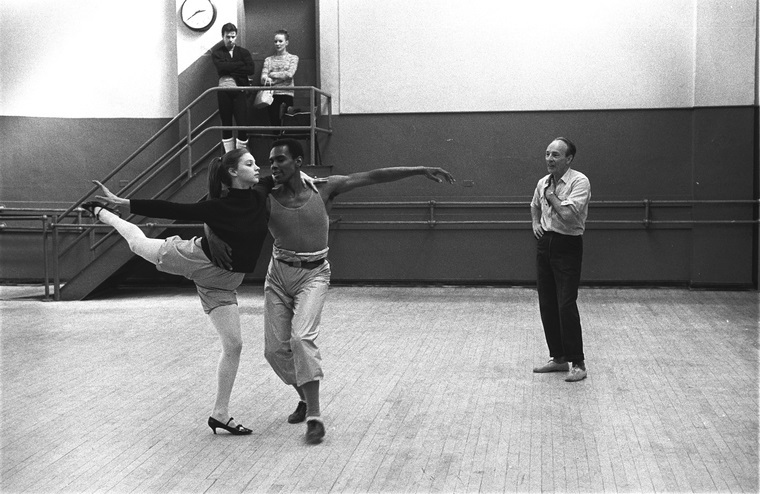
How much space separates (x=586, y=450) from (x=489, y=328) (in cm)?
480

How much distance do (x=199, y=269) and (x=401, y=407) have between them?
1921mm

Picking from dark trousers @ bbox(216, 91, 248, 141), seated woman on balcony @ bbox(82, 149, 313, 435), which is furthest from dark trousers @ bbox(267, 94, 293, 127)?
seated woman on balcony @ bbox(82, 149, 313, 435)

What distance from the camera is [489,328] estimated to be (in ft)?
34.0

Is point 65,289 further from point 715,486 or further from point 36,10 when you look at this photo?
point 715,486

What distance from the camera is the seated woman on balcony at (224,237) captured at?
5.54m

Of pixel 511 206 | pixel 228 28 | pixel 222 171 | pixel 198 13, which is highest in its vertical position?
pixel 198 13

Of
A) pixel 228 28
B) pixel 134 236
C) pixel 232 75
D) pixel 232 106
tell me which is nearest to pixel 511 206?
pixel 232 106

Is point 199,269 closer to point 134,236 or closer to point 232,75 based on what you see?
point 134,236

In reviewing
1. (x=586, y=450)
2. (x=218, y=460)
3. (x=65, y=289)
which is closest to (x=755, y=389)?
(x=586, y=450)

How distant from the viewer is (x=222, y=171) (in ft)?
18.5

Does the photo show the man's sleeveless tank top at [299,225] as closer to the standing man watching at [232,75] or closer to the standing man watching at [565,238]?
the standing man watching at [565,238]

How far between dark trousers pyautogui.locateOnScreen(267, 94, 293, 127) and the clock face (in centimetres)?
179

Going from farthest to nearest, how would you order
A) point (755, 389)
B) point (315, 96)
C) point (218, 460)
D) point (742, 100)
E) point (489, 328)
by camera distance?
point (315, 96) < point (742, 100) < point (489, 328) < point (755, 389) < point (218, 460)

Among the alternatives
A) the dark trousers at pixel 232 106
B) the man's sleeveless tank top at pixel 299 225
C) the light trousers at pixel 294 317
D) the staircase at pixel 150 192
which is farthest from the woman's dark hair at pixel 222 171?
the dark trousers at pixel 232 106
